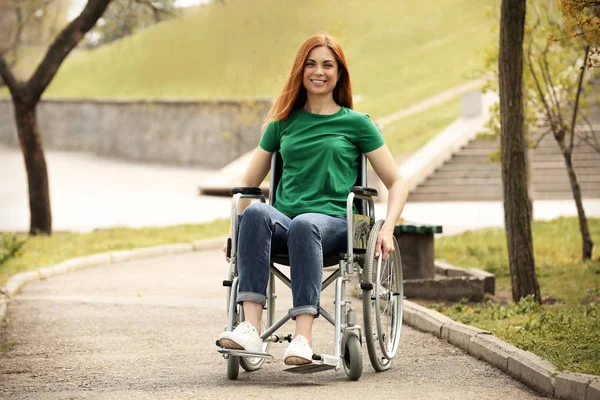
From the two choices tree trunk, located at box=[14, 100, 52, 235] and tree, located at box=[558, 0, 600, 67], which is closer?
tree, located at box=[558, 0, 600, 67]

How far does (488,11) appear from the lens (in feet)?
45.6

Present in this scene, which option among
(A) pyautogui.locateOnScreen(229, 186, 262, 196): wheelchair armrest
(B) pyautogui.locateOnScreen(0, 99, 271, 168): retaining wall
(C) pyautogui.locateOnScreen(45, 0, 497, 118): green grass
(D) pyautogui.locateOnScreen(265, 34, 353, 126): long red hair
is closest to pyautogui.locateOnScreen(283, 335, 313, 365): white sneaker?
(A) pyautogui.locateOnScreen(229, 186, 262, 196): wheelchair armrest

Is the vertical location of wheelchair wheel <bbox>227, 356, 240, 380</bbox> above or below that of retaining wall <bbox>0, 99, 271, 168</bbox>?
below

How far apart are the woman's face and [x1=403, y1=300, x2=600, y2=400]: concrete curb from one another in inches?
66.2

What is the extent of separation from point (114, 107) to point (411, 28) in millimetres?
14638

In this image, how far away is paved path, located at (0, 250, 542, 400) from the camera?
5.44m

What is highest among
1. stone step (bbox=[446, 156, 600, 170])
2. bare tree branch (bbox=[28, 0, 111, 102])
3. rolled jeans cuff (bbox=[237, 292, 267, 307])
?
bare tree branch (bbox=[28, 0, 111, 102])

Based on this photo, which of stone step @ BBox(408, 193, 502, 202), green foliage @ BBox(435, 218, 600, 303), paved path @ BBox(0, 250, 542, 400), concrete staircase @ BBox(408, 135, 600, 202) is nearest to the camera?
paved path @ BBox(0, 250, 542, 400)

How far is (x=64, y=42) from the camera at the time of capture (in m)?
16.5

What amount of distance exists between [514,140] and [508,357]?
302 centimetres

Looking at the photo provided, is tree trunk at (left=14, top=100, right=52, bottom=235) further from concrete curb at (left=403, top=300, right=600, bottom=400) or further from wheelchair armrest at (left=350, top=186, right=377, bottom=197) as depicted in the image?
wheelchair armrest at (left=350, top=186, right=377, bottom=197)

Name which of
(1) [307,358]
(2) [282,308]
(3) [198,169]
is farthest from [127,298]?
(3) [198,169]

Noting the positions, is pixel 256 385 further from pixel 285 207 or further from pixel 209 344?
pixel 209 344

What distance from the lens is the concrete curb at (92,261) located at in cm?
1043
